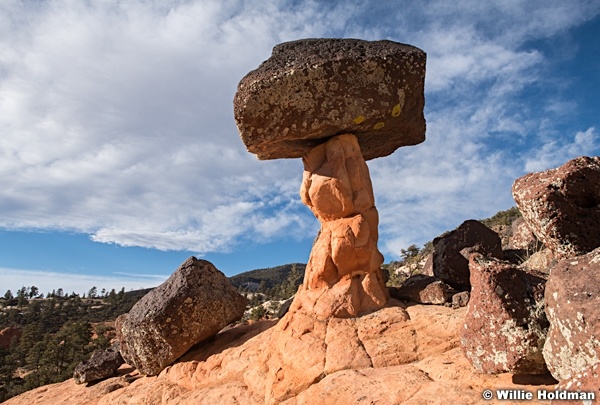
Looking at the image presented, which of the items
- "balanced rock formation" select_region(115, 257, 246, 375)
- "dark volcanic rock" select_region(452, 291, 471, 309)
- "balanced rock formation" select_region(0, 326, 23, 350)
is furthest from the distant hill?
"dark volcanic rock" select_region(452, 291, 471, 309)

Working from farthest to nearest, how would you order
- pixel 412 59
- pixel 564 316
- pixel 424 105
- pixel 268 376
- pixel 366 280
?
pixel 424 105 → pixel 412 59 → pixel 366 280 → pixel 268 376 → pixel 564 316

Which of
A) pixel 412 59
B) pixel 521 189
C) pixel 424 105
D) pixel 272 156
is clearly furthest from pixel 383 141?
pixel 521 189

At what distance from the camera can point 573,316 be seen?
3.88m

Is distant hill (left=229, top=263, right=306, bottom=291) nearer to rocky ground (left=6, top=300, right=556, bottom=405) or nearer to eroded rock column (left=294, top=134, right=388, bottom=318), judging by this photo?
rocky ground (left=6, top=300, right=556, bottom=405)

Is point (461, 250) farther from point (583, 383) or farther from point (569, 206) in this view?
point (583, 383)

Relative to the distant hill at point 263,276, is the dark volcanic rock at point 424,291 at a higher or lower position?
lower

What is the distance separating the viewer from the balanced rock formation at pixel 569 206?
5.24 m

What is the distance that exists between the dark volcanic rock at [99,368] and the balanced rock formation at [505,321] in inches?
510

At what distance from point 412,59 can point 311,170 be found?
3.33 metres

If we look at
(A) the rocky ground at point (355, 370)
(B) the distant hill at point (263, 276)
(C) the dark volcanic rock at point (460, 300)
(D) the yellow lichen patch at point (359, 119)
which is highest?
(B) the distant hill at point (263, 276)

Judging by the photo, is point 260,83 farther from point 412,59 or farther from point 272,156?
point 412,59

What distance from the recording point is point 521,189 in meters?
5.63

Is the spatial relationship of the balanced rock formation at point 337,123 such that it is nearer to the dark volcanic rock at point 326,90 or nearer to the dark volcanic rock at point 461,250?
the dark volcanic rock at point 326,90

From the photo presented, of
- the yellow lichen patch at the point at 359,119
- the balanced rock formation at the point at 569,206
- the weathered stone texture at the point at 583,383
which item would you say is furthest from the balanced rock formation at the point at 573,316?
the yellow lichen patch at the point at 359,119
